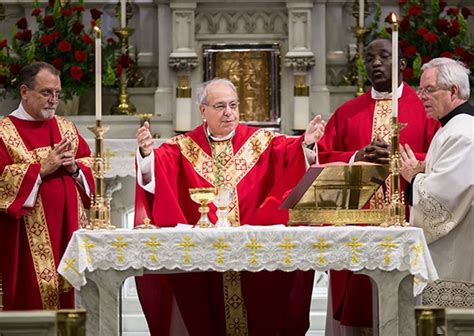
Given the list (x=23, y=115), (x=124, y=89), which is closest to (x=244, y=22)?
(x=124, y=89)

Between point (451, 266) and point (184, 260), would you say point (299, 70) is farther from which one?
point (184, 260)

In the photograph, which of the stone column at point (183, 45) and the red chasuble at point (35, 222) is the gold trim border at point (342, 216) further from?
the stone column at point (183, 45)

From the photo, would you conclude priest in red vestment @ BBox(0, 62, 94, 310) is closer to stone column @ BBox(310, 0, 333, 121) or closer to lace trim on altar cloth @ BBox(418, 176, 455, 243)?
lace trim on altar cloth @ BBox(418, 176, 455, 243)

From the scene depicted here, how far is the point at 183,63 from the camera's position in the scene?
31.0 feet

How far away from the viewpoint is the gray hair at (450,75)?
258 inches

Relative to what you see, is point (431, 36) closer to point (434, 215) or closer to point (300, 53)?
point (300, 53)

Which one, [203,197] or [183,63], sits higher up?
[183,63]

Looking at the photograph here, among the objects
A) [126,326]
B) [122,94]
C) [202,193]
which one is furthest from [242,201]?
[122,94]

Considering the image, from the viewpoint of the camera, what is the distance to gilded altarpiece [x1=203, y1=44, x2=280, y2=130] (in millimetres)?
9508

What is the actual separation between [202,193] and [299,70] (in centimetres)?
350

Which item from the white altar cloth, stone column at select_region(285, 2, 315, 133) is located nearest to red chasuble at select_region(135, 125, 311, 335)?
the white altar cloth

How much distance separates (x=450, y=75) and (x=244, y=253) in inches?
62.7

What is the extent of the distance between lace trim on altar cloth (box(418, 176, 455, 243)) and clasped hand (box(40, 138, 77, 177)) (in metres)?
1.85

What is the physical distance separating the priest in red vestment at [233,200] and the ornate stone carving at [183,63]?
237 centimetres
